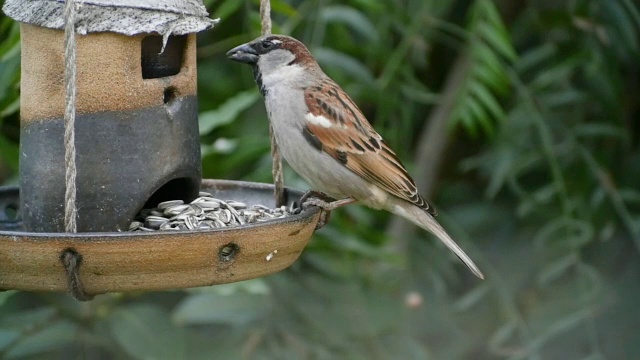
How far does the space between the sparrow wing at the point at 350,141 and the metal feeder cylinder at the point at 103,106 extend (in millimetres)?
579

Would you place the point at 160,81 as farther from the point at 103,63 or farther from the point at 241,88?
the point at 241,88

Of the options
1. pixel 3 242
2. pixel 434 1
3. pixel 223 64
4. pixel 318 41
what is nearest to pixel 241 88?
pixel 223 64

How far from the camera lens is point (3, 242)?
211 centimetres

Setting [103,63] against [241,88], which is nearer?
[103,63]

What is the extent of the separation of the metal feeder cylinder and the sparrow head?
33 centimetres

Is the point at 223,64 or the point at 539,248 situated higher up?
the point at 223,64

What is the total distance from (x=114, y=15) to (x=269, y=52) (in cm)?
67

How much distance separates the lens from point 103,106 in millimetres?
2516

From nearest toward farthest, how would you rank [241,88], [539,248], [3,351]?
[3,351] → [241,88] → [539,248]

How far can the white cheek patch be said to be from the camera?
312cm

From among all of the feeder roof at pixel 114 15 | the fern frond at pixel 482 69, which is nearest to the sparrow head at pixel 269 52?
A: the feeder roof at pixel 114 15

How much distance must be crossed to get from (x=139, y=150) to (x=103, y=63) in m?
0.24

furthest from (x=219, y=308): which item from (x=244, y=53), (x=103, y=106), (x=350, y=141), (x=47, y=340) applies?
(x=103, y=106)

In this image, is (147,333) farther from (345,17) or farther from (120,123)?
(345,17)
